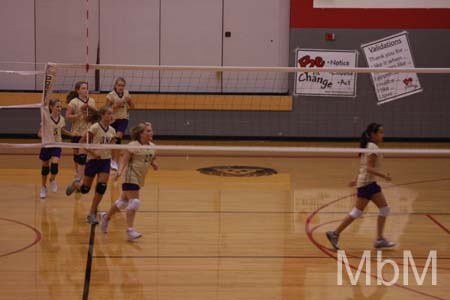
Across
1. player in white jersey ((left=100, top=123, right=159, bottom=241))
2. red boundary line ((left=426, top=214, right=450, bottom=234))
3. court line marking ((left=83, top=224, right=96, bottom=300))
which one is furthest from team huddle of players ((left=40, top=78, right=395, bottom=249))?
red boundary line ((left=426, top=214, right=450, bottom=234))

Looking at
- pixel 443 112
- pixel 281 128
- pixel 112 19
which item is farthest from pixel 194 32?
pixel 443 112

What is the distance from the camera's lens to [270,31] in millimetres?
18375

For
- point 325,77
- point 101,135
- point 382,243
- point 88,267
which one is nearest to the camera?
point 88,267

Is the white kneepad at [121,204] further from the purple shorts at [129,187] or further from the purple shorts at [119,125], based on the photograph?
the purple shorts at [119,125]

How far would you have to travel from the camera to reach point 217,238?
30.8 ft

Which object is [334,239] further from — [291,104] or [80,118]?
[291,104]

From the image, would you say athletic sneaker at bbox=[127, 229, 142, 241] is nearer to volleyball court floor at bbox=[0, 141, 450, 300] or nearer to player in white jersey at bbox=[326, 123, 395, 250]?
volleyball court floor at bbox=[0, 141, 450, 300]

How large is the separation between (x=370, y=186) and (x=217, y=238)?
2030 mm

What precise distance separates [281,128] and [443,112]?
13.4 ft

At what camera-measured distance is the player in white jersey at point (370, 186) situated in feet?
28.3

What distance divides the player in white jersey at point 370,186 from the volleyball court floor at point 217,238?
195mm

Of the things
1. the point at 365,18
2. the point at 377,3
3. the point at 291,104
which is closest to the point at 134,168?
the point at 291,104

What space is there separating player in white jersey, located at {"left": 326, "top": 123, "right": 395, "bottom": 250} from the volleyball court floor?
19cm

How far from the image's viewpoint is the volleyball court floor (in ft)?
24.4
